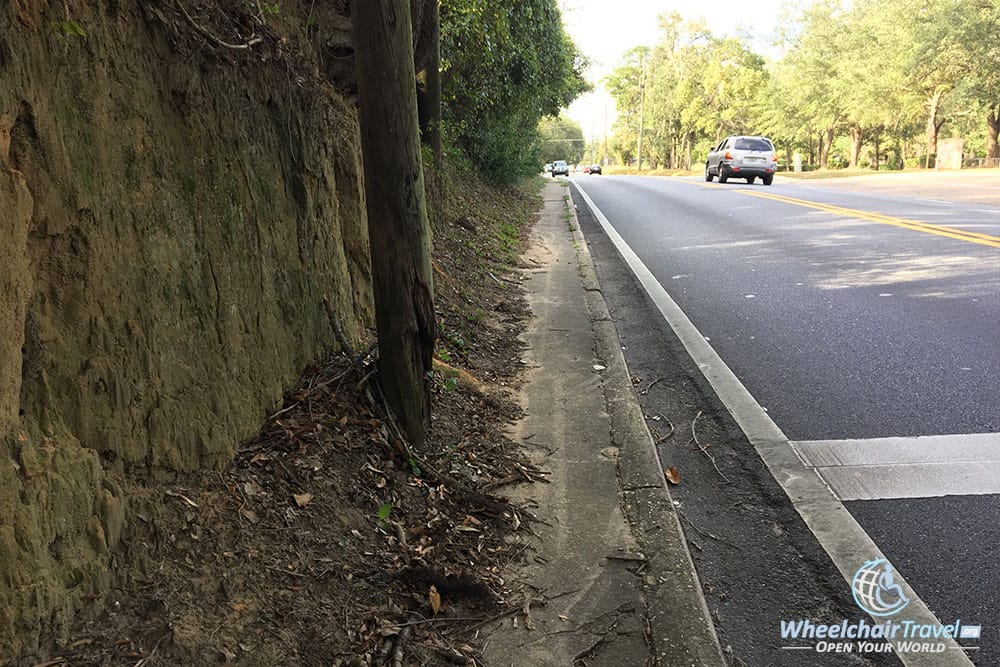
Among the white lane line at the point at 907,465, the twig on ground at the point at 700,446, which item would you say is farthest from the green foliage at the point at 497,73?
the white lane line at the point at 907,465

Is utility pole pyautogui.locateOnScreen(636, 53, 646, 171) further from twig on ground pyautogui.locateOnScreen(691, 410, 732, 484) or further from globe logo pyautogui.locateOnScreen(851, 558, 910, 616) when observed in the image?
globe logo pyautogui.locateOnScreen(851, 558, 910, 616)

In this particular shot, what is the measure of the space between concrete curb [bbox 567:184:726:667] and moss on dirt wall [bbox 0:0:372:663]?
68.0 inches

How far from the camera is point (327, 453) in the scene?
9.98 feet

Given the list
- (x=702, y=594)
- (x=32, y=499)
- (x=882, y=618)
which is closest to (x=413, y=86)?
(x=32, y=499)

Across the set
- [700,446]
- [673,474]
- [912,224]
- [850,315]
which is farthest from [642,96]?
[673,474]

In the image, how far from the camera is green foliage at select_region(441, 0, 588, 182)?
9.12 m

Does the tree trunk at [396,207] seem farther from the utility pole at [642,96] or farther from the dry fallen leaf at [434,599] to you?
the utility pole at [642,96]

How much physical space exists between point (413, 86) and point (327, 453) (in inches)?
67.8

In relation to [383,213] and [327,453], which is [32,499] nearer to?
[327,453]

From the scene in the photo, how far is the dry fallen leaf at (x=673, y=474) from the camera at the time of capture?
3581 mm

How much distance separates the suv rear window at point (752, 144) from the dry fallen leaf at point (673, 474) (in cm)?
2670

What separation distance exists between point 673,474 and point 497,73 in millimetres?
10093

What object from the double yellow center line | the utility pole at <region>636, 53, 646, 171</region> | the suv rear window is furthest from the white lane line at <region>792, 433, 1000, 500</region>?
the utility pole at <region>636, 53, 646, 171</region>

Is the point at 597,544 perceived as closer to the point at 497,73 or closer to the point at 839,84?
the point at 497,73
